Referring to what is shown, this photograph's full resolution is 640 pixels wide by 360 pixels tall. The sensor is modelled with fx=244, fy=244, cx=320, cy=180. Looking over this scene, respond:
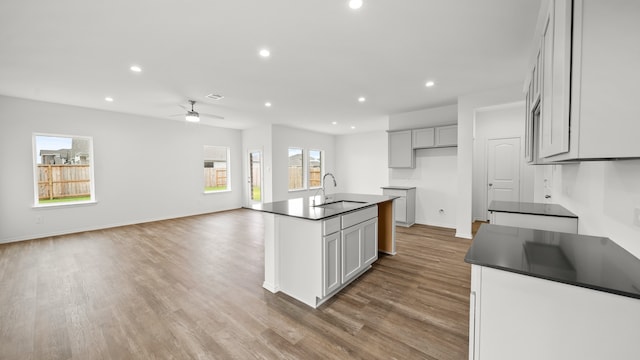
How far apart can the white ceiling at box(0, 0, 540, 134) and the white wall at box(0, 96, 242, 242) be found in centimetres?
63

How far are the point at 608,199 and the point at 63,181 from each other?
8063mm

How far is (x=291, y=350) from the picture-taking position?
1820 millimetres

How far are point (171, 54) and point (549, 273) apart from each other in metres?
3.71

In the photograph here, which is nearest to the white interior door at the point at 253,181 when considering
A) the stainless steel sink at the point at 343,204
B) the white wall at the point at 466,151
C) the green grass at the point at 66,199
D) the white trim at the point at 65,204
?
the white trim at the point at 65,204

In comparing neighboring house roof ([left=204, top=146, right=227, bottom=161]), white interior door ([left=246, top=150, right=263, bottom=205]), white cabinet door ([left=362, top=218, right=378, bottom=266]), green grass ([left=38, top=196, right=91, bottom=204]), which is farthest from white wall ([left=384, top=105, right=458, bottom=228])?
green grass ([left=38, top=196, right=91, bottom=204])

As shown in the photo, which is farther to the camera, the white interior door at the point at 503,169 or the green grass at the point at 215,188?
the green grass at the point at 215,188

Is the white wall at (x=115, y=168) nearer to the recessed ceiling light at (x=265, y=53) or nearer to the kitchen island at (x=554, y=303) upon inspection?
the recessed ceiling light at (x=265, y=53)

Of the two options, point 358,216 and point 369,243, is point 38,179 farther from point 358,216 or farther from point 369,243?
point 369,243

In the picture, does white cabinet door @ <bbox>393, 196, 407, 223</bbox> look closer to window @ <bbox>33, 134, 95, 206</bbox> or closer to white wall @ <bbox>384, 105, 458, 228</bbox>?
white wall @ <bbox>384, 105, 458, 228</bbox>

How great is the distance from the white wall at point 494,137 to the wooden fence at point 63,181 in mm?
8754

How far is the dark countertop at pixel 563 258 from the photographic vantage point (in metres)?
0.97

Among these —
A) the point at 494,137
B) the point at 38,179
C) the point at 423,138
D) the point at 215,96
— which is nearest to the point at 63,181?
the point at 38,179

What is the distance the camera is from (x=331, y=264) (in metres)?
2.47

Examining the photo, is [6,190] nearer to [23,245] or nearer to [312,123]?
[23,245]
